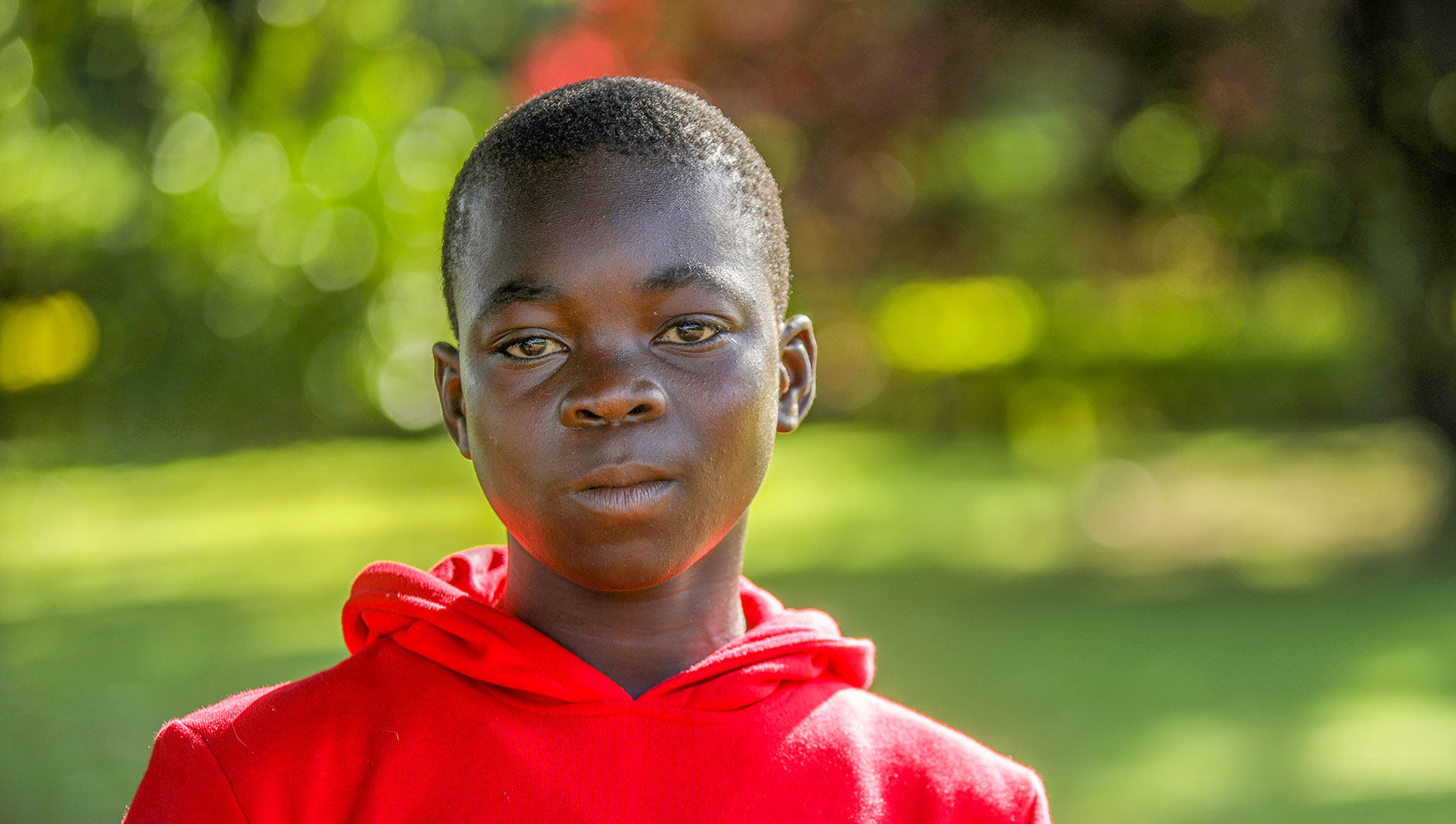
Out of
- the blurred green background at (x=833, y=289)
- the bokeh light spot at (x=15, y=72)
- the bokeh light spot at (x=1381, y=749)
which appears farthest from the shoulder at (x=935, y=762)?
the bokeh light spot at (x=15, y=72)

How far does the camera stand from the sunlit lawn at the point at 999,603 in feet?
16.3

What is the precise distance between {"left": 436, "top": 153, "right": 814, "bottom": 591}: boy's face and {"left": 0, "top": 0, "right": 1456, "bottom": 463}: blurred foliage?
14.4 feet

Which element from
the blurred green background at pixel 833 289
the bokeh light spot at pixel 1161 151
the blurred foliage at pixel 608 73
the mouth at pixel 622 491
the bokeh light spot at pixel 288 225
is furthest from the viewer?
the bokeh light spot at pixel 1161 151

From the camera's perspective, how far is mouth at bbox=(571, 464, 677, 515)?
5.19 feet

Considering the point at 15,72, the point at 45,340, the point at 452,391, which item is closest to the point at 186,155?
the point at 45,340

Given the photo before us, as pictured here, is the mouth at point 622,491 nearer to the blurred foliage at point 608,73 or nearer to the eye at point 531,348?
the eye at point 531,348

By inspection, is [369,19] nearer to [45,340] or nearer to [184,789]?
[45,340]

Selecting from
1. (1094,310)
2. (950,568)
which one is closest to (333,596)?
(950,568)

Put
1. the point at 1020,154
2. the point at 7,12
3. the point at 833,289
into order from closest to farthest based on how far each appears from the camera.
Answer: the point at 7,12 → the point at 833,289 → the point at 1020,154

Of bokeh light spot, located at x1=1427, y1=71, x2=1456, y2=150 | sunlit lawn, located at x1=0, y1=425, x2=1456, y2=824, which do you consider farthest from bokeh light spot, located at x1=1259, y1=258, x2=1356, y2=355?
bokeh light spot, located at x1=1427, y1=71, x2=1456, y2=150

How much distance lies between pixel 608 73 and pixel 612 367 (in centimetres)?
695

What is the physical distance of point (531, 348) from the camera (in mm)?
1638

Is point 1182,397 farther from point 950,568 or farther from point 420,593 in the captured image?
point 420,593

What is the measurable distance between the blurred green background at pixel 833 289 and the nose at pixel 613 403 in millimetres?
3404
